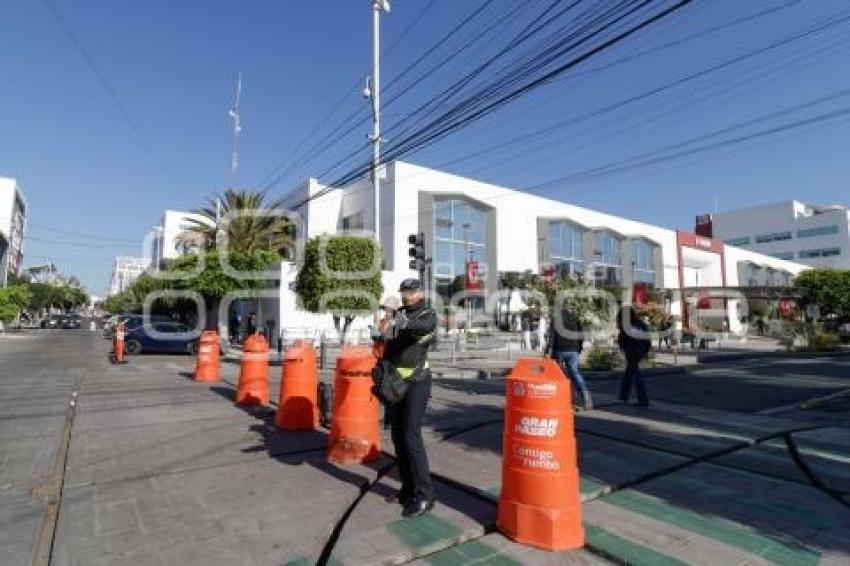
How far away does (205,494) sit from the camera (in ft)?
15.7

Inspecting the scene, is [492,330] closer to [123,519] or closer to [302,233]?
[302,233]

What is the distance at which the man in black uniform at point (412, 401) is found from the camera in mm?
4328

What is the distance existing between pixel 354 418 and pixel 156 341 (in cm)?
1893

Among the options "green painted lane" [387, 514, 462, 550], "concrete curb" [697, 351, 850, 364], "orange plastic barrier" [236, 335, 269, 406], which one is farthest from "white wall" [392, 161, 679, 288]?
"green painted lane" [387, 514, 462, 550]

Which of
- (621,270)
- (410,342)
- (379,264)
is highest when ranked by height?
(621,270)

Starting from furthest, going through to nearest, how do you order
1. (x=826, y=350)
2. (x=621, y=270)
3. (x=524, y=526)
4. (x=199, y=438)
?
(x=621, y=270)
(x=826, y=350)
(x=199, y=438)
(x=524, y=526)

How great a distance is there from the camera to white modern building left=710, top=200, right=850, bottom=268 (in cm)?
8762

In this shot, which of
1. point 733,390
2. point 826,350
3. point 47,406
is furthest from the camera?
point 826,350

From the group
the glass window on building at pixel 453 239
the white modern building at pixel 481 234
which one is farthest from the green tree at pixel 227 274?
the glass window on building at pixel 453 239

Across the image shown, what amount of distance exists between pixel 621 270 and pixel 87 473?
5672 centimetres

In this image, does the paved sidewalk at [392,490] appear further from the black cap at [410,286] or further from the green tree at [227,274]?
the green tree at [227,274]

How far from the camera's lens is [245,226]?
32.8 metres

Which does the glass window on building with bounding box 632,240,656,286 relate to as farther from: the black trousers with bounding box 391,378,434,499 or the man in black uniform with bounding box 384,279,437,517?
the black trousers with bounding box 391,378,434,499

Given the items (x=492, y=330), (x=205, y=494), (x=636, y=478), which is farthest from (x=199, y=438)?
(x=492, y=330)
